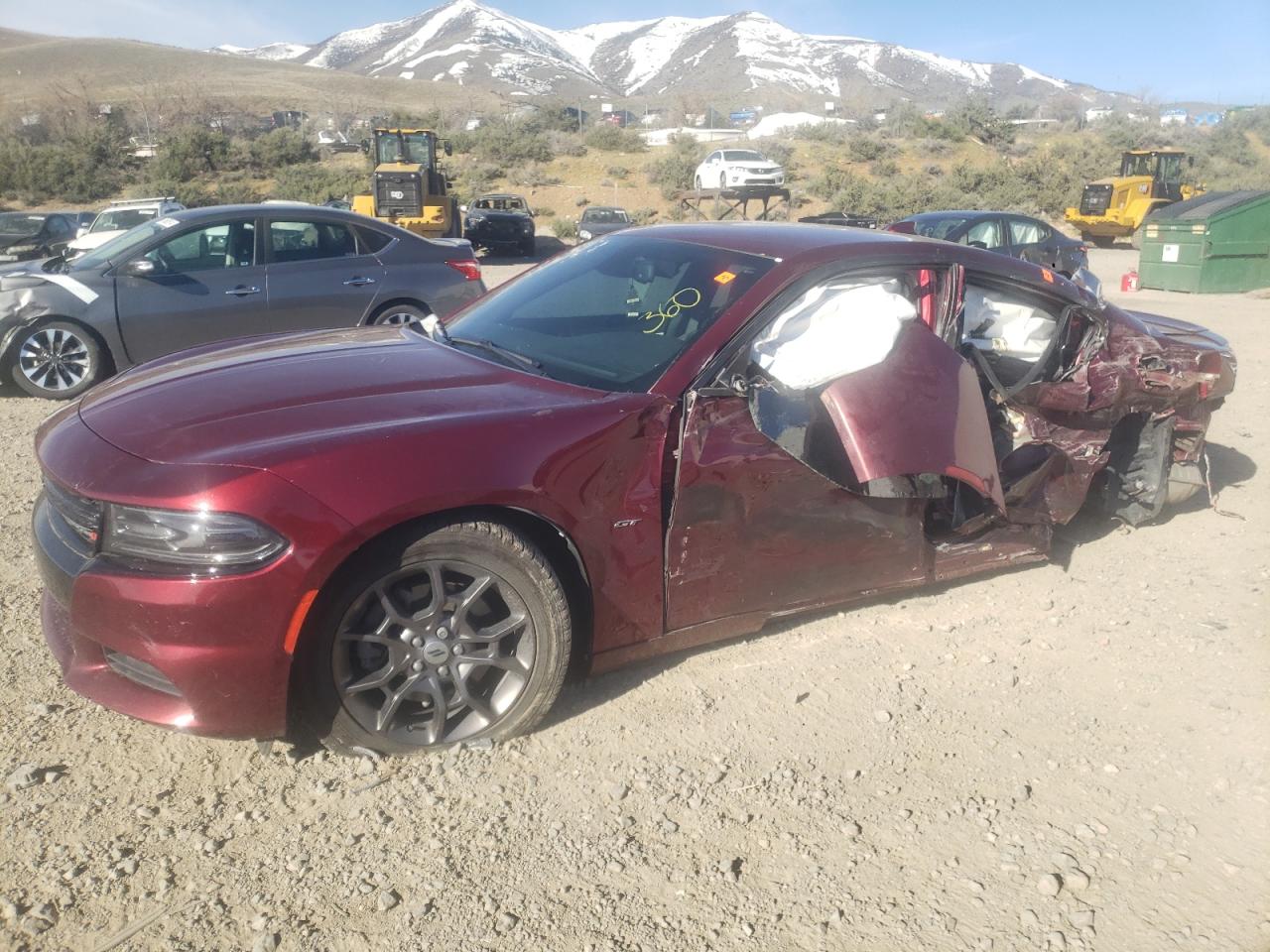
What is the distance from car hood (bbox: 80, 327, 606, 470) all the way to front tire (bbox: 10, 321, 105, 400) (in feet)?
15.6

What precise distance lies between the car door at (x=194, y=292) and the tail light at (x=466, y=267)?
1.62m

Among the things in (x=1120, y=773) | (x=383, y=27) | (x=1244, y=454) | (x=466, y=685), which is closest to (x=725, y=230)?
(x=466, y=685)

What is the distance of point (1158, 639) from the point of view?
3.91m

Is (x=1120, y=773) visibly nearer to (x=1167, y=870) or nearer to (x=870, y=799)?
(x=1167, y=870)

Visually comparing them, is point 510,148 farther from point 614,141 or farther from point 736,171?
point 736,171

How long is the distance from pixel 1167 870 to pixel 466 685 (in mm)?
2007

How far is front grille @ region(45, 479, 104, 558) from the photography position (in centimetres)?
261

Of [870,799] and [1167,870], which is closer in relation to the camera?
[1167,870]

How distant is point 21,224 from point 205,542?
19290mm

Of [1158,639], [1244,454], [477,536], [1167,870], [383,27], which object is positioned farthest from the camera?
[383,27]

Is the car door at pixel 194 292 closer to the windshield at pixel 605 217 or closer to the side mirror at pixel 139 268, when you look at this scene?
the side mirror at pixel 139 268

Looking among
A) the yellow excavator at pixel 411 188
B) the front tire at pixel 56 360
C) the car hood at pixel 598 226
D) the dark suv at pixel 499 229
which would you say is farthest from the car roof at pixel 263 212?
the car hood at pixel 598 226

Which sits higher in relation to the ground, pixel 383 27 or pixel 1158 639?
pixel 383 27

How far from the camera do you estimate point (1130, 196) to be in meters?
28.7
